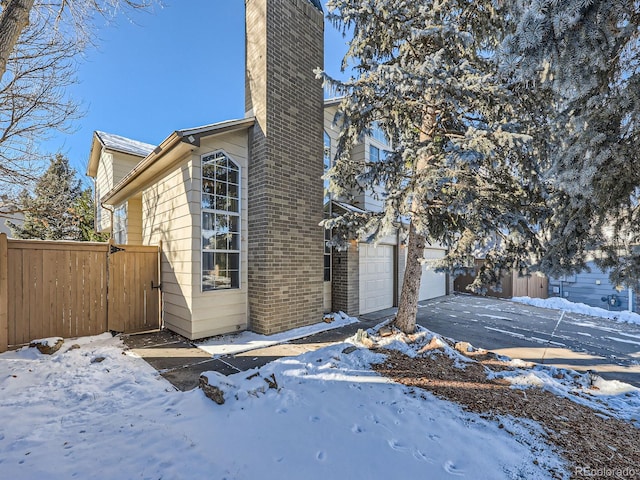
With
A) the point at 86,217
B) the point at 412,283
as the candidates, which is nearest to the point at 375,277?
the point at 412,283

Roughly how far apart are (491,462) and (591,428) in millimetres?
1515

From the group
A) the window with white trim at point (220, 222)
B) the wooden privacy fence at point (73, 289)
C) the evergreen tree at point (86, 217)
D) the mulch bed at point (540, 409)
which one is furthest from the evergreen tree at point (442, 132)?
the evergreen tree at point (86, 217)

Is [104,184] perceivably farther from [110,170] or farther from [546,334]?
[546,334]

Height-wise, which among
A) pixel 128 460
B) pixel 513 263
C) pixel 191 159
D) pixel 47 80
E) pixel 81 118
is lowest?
pixel 128 460

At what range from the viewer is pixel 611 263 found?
296 cm

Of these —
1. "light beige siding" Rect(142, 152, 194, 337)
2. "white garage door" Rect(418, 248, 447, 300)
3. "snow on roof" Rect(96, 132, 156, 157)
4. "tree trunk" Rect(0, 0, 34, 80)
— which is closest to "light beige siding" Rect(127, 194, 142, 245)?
"light beige siding" Rect(142, 152, 194, 337)

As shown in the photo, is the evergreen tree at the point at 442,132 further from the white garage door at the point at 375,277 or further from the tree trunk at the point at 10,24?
the tree trunk at the point at 10,24

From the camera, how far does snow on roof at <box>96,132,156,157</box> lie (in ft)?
38.3

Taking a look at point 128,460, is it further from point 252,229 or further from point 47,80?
point 47,80

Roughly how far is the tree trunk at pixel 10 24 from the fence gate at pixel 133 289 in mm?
4011

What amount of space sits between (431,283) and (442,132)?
8082 mm

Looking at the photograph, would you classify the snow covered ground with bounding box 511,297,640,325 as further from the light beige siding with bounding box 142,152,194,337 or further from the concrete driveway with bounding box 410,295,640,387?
the light beige siding with bounding box 142,152,194,337

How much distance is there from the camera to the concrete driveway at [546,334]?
5312mm

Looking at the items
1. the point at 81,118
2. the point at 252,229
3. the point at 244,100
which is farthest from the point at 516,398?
the point at 81,118
